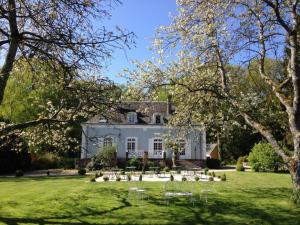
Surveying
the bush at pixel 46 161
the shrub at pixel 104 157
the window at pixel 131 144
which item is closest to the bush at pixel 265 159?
the shrub at pixel 104 157

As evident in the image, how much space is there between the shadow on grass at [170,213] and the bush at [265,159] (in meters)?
17.6

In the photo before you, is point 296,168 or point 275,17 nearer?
point 296,168

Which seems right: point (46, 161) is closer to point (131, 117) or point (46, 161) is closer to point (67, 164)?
point (67, 164)

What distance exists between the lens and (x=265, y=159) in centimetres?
3136

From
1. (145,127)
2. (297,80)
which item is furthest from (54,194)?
(145,127)

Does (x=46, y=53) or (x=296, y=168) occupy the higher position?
(x=46, y=53)

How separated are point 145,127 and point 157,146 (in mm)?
2309

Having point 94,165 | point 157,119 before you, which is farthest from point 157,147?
point 94,165

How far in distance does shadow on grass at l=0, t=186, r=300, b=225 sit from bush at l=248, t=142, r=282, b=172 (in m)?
17.6

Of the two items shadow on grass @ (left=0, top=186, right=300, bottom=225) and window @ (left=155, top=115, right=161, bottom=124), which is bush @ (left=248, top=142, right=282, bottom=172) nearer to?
window @ (left=155, top=115, right=161, bottom=124)

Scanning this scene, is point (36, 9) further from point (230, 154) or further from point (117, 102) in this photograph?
point (230, 154)

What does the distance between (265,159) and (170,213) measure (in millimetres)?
21581

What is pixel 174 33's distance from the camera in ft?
50.2

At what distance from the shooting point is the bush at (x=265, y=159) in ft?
102
